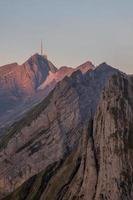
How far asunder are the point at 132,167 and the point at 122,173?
14.6 feet

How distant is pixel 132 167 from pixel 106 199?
15591 mm

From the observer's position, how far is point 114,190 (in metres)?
196

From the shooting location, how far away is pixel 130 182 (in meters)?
194

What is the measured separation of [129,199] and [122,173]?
462 inches

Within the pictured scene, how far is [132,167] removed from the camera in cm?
19962

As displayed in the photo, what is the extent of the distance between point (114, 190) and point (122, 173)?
745 centimetres

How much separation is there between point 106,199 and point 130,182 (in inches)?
480

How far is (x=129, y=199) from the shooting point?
627 feet

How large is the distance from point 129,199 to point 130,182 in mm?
6444

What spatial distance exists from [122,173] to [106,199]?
11.5 meters

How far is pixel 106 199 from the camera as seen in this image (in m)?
199

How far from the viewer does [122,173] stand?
19925cm
